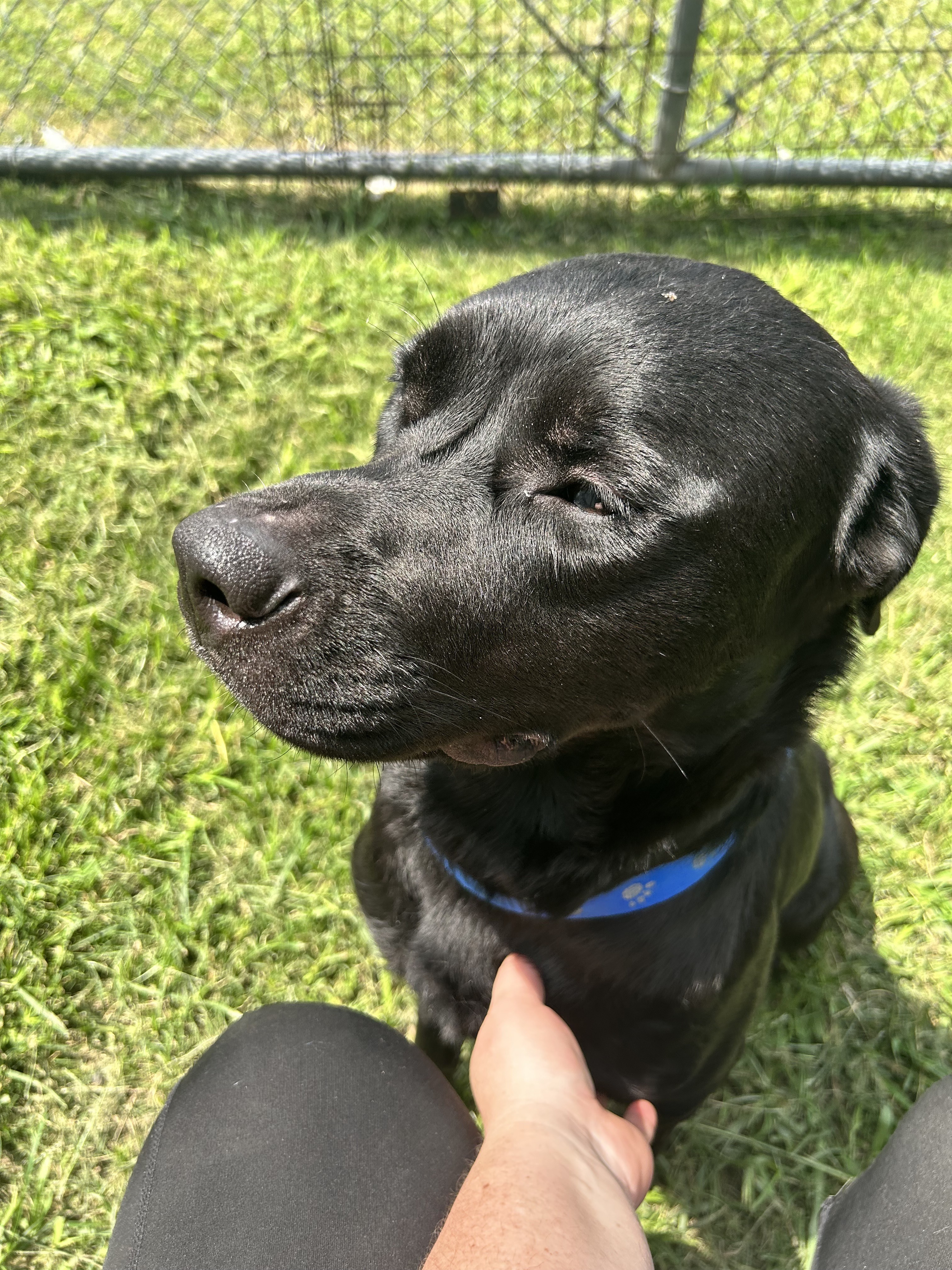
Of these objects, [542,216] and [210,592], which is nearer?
[210,592]

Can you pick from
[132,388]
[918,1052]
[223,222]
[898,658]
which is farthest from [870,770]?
[223,222]

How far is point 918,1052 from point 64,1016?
2599mm

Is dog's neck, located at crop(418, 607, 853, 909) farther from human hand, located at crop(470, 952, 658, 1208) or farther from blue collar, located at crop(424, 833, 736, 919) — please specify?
human hand, located at crop(470, 952, 658, 1208)

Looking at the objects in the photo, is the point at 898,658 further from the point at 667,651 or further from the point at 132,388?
the point at 132,388

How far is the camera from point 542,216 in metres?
4.82

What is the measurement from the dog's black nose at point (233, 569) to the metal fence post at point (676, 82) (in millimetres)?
4062

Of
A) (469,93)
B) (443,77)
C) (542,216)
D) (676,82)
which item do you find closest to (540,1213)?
(542,216)

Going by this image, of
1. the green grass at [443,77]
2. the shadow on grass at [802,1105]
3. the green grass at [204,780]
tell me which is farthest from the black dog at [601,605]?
the green grass at [443,77]

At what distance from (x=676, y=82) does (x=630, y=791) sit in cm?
407

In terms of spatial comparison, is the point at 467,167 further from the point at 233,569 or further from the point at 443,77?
the point at 233,569

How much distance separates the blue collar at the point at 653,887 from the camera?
187 centimetres

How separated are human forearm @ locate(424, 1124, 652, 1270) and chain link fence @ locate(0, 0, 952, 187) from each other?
450 centimetres

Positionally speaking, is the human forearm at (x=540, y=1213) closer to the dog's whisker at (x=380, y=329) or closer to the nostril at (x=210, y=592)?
the nostril at (x=210, y=592)

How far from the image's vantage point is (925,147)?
5.14 meters
